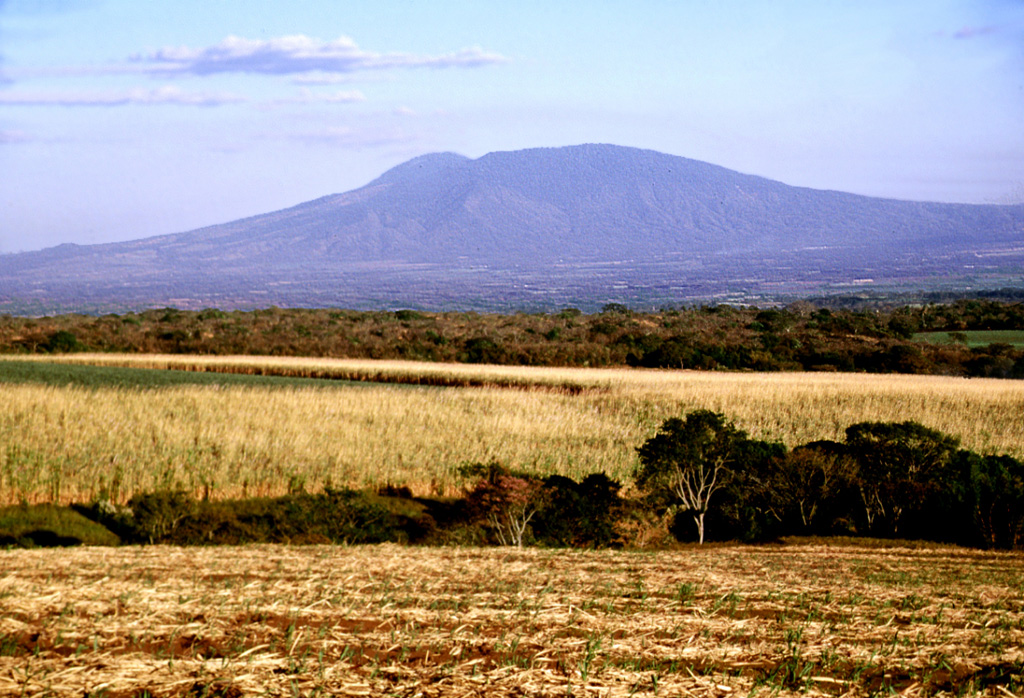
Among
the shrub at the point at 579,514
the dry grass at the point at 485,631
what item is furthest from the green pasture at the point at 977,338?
the dry grass at the point at 485,631

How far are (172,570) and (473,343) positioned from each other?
56.2 meters

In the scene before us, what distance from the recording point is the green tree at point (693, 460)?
59.6 feet

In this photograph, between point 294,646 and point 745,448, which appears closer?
point 294,646

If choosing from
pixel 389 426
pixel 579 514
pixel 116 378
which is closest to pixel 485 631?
pixel 579 514

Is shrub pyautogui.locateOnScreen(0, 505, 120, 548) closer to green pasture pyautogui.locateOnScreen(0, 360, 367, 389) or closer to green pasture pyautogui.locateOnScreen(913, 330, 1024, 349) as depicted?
green pasture pyautogui.locateOnScreen(0, 360, 367, 389)

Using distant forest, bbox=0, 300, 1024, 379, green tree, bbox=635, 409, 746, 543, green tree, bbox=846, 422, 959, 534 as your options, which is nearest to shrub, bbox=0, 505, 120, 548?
green tree, bbox=635, 409, 746, 543

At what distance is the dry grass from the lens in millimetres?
4594

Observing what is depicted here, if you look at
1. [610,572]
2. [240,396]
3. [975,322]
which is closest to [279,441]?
[240,396]

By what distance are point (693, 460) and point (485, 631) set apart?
1316 cm

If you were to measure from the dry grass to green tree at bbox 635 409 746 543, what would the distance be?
9.30 m

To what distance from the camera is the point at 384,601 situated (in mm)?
6422

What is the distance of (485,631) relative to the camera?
18.3ft

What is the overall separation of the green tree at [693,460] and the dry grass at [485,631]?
9.30 meters

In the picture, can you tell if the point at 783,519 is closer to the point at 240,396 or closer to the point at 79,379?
the point at 240,396
